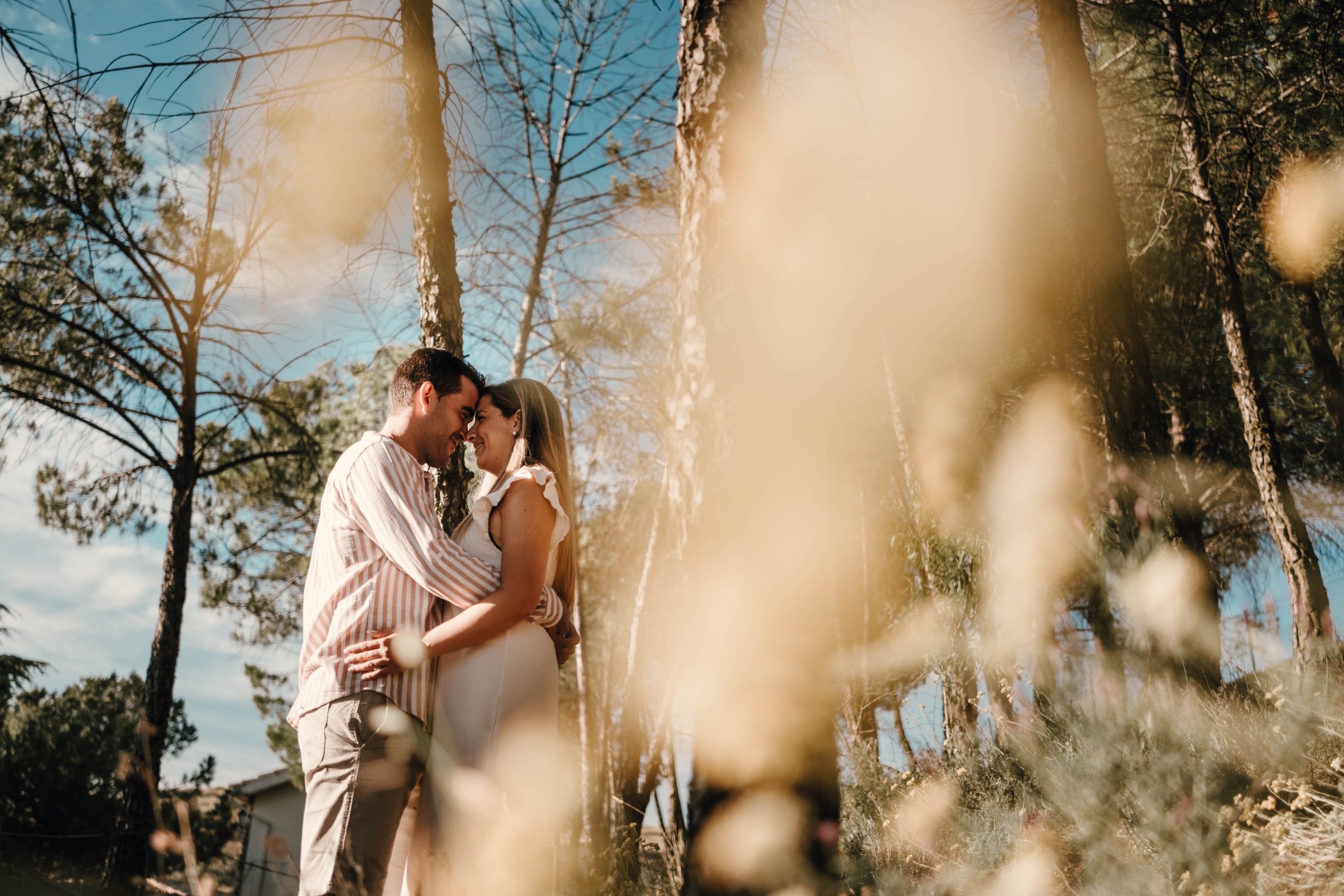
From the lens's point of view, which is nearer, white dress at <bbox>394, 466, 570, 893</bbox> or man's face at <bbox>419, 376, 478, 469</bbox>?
white dress at <bbox>394, 466, 570, 893</bbox>

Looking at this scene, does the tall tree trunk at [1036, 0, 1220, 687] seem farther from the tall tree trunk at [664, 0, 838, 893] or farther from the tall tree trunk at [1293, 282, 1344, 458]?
the tall tree trunk at [1293, 282, 1344, 458]

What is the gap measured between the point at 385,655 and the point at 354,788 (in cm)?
30

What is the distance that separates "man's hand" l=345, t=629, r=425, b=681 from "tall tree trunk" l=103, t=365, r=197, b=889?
7122 mm

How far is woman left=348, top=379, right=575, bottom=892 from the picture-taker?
1.96m

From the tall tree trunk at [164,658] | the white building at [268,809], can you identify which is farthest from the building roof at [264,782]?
the tall tree trunk at [164,658]

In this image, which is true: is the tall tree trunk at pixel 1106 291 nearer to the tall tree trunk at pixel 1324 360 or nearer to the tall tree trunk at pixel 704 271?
the tall tree trunk at pixel 704 271

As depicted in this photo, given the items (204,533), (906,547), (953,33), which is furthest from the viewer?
(204,533)

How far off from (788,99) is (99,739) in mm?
17181

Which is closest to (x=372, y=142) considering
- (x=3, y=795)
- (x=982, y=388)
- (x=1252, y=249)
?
(x=982, y=388)

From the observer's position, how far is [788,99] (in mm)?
5277

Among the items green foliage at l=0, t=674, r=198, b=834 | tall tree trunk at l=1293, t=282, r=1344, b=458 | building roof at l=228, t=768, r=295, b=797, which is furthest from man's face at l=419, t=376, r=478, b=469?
building roof at l=228, t=768, r=295, b=797

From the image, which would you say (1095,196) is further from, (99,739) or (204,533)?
(99,739)

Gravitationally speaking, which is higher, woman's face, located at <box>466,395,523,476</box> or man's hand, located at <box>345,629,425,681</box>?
woman's face, located at <box>466,395,523,476</box>

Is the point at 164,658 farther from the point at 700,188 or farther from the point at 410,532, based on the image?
the point at 700,188
